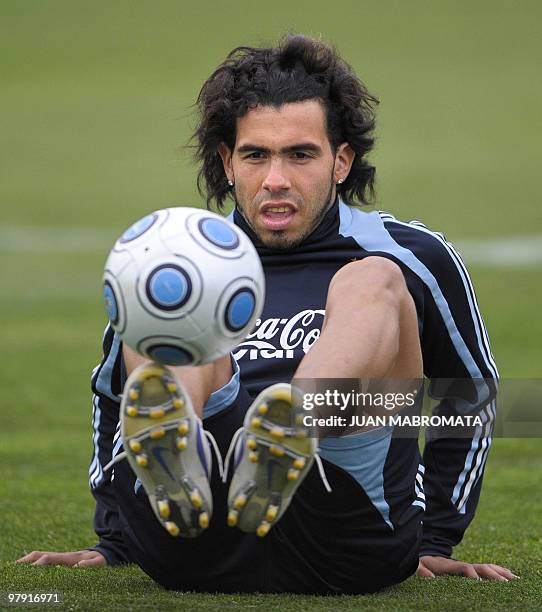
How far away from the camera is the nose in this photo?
14.8 feet

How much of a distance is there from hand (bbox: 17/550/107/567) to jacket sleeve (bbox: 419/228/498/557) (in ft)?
3.53

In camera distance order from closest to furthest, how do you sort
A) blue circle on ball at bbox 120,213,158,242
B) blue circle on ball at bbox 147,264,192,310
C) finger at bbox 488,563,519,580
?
1. blue circle on ball at bbox 147,264,192,310
2. blue circle on ball at bbox 120,213,158,242
3. finger at bbox 488,563,519,580

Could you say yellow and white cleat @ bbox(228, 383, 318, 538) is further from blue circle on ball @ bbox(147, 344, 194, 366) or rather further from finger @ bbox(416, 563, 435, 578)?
finger @ bbox(416, 563, 435, 578)

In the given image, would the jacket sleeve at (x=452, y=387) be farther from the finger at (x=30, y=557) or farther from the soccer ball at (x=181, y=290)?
the finger at (x=30, y=557)

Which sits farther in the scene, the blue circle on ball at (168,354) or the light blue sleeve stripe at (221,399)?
the light blue sleeve stripe at (221,399)

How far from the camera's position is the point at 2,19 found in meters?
36.2

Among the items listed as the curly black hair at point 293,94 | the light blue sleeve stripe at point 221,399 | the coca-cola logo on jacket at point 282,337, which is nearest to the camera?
the light blue sleeve stripe at point 221,399

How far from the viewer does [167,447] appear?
3.32 metres

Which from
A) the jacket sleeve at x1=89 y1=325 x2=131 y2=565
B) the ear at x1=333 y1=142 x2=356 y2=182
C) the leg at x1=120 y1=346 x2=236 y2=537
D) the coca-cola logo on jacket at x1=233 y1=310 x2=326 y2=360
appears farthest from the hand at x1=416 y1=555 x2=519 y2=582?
the ear at x1=333 y1=142 x2=356 y2=182

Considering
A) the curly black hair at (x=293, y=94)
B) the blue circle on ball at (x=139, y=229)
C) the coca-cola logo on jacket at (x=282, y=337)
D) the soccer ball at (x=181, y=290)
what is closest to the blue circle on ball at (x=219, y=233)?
the soccer ball at (x=181, y=290)

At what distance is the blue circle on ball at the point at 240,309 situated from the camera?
138 inches

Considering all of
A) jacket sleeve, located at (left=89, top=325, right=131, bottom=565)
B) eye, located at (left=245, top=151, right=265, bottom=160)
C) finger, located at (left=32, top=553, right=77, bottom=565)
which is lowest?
finger, located at (left=32, top=553, right=77, bottom=565)

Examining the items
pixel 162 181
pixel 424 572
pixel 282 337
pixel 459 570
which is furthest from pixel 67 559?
pixel 162 181

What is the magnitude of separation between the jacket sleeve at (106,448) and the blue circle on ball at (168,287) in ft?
2.57
